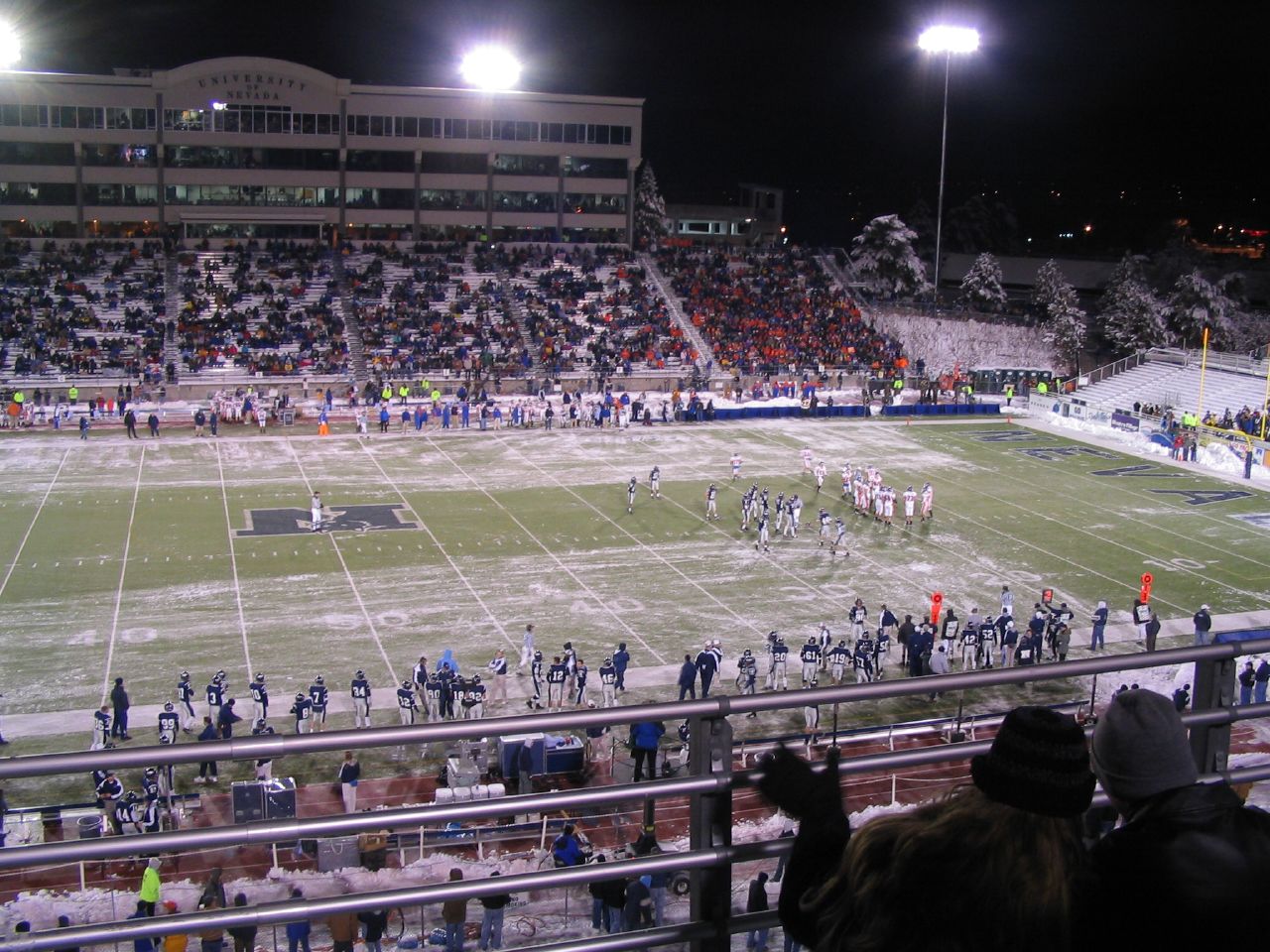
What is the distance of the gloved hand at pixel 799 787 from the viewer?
8.81 feet

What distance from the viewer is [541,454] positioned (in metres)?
41.1

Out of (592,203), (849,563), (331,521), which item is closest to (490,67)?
(592,203)

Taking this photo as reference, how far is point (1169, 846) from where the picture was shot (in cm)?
238

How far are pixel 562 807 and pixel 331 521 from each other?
96.7 ft

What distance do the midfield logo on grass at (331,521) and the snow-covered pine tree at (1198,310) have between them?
40.7m

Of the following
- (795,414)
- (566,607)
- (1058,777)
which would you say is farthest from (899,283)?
(1058,777)

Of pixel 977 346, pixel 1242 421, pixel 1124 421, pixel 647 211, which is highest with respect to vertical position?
pixel 647 211

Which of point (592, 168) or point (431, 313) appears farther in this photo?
point (592, 168)

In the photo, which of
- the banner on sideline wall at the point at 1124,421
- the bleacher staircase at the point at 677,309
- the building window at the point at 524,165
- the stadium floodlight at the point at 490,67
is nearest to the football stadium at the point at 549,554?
the bleacher staircase at the point at 677,309

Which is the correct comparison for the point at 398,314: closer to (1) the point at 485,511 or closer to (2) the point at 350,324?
(2) the point at 350,324

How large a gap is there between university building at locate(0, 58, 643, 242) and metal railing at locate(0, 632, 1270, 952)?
204ft

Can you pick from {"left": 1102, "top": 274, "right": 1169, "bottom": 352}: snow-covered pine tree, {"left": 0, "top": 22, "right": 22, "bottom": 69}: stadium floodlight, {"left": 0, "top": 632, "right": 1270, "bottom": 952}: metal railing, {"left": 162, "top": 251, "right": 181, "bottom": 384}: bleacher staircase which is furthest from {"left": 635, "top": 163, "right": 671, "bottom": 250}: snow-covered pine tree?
{"left": 0, "top": 632, "right": 1270, "bottom": 952}: metal railing

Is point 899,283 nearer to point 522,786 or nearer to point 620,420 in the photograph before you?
point 620,420

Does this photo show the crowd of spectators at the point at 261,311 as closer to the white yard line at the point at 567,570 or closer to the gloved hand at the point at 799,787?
the white yard line at the point at 567,570
